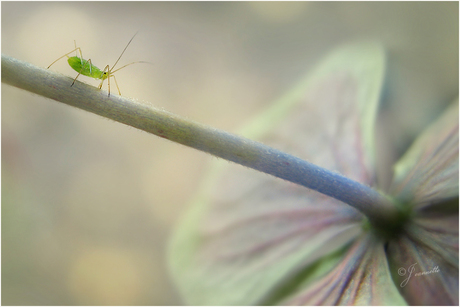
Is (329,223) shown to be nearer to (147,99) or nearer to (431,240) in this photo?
(431,240)

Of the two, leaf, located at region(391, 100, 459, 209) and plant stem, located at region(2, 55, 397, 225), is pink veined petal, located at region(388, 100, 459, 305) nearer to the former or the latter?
leaf, located at region(391, 100, 459, 209)

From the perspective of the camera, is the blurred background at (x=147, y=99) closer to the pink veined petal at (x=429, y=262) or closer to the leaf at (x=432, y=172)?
the leaf at (x=432, y=172)

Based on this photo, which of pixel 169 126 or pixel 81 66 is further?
pixel 81 66

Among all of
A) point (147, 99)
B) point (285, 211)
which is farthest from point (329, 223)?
point (147, 99)

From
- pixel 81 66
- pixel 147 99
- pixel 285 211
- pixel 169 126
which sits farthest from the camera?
pixel 147 99

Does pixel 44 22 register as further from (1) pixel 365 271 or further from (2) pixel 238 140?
(1) pixel 365 271

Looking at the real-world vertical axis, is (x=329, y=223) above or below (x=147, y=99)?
below

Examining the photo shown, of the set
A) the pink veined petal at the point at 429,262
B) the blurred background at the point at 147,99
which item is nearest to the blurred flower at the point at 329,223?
the pink veined petal at the point at 429,262
